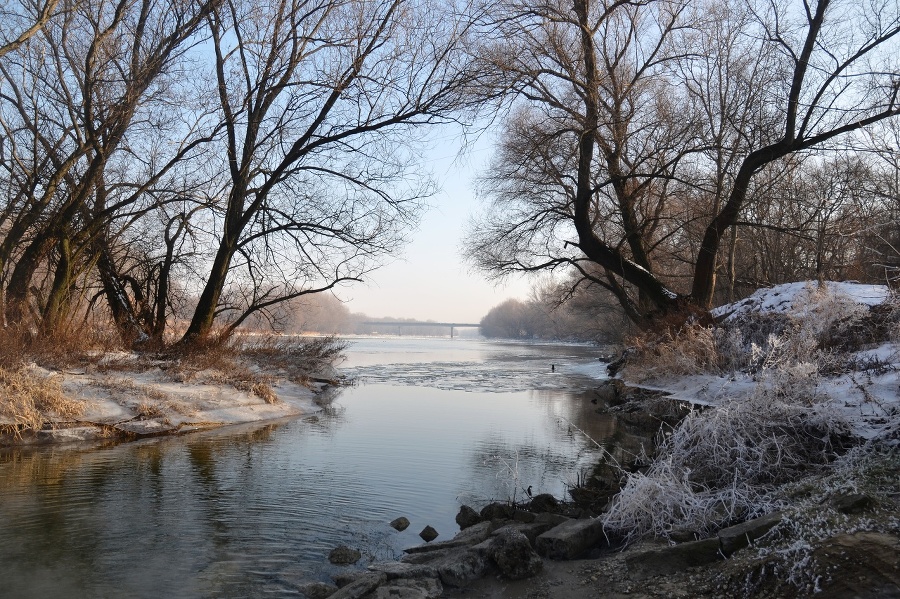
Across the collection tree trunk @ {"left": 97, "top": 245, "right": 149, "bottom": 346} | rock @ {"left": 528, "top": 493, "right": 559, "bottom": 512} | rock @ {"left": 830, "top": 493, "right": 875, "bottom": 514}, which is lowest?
rock @ {"left": 528, "top": 493, "right": 559, "bottom": 512}

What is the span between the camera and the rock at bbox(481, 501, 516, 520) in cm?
686

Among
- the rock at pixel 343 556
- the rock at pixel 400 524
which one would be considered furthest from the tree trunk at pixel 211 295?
the rock at pixel 343 556

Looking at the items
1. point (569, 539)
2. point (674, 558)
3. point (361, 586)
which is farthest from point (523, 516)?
point (361, 586)

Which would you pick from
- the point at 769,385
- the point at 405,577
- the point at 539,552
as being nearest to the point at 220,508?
the point at 405,577

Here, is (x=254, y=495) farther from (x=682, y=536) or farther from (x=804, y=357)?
(x=804, y=357)

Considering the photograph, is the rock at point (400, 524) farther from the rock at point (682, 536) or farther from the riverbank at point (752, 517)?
the rock at point (682, 536)

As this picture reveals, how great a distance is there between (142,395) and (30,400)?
2.38 metres

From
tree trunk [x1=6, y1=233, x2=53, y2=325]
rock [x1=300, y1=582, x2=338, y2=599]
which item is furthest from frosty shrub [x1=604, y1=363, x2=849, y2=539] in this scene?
Answer: tree trunk [x1=6, y1=233, x2=53, y2=325]

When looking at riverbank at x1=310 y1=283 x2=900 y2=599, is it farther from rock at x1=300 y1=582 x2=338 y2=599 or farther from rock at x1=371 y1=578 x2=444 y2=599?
rock at x1=300 y1=582 x2=338 y2=599

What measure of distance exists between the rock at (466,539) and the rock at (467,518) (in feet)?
1.75

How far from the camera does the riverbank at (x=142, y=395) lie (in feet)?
35.0

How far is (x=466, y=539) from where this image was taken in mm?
6016

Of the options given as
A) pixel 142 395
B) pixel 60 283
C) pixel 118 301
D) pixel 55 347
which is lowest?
pixel 142 395

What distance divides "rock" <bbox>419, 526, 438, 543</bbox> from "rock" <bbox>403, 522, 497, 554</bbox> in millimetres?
401
